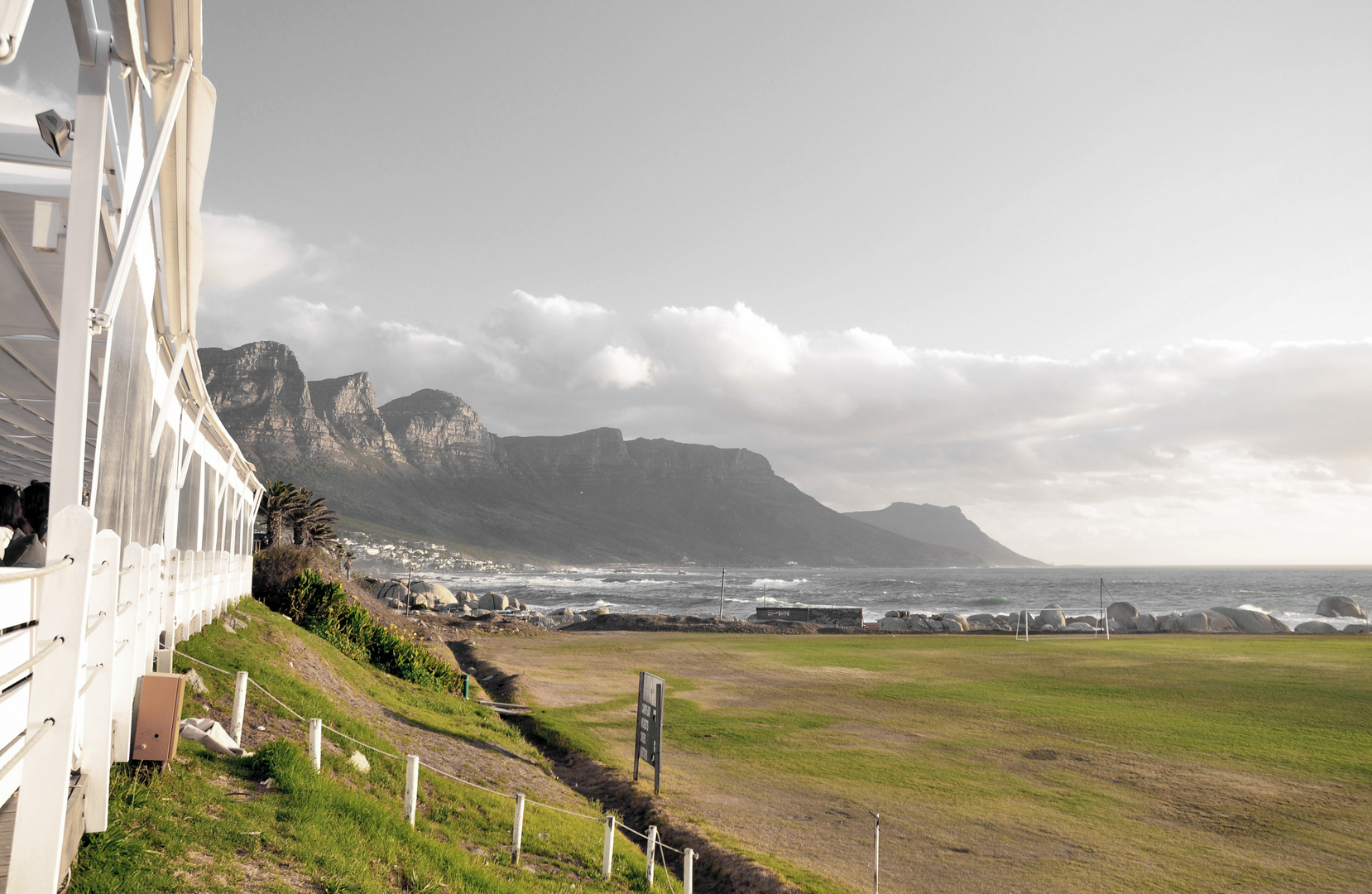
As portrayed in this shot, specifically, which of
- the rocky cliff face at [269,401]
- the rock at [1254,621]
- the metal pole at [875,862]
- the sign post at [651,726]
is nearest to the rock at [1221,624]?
the rock at [1254,621]

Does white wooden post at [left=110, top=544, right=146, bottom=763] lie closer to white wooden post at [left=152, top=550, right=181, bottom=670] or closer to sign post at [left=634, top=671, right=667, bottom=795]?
white wooden post at [left=152, top=550, right=181, bottom=670]

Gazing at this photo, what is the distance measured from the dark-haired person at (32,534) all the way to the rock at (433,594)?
5952 centimetres

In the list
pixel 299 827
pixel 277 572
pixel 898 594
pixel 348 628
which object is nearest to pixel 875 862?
pixel 299 827

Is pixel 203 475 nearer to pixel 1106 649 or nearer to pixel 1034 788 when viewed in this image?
pixel 1034 788

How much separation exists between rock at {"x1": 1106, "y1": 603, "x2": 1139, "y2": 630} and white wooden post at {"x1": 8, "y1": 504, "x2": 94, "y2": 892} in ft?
238

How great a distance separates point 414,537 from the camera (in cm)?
17912

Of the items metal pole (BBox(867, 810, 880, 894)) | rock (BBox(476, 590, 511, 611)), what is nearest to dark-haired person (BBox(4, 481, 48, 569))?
metal pole (BBox(867, 810, 880, 894))

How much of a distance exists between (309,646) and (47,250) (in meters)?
14.3

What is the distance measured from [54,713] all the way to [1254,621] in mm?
74812

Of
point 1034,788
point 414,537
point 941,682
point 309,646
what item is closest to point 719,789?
point 1034,788

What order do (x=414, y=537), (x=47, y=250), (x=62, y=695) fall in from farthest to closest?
1. (x=414, y=537)
2. (x=47, y=250)
3. (x=62, y=695)

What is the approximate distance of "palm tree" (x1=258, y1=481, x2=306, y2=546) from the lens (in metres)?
35.2

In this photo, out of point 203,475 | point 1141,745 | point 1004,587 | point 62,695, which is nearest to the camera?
point 62,695

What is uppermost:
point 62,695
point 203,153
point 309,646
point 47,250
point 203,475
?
point 203,153
